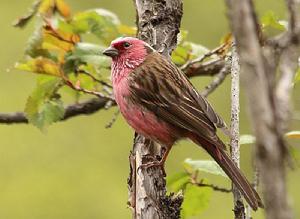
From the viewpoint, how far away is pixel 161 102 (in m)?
4.05

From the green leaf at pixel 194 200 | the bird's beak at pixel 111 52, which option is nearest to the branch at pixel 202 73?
the bird's beak at pixel 111 52

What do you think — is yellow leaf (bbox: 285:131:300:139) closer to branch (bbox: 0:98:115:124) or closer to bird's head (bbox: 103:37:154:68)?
bird's head (bbox: 103:37:154:68)

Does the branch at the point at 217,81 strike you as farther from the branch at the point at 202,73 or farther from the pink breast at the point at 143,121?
the pink breast at the point at 143,121

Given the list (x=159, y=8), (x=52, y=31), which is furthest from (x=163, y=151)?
(x=52, y=31)

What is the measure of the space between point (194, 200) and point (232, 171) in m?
0.42

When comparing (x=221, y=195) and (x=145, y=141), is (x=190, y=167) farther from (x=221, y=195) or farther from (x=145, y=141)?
(x=221, y=195)

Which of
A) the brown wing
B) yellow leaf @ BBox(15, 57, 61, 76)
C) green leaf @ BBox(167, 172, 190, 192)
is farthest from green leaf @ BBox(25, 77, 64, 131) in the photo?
green leaf @ BBox(167, 172, 190, 192)

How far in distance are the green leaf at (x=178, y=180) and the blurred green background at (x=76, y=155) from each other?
354 centimetres

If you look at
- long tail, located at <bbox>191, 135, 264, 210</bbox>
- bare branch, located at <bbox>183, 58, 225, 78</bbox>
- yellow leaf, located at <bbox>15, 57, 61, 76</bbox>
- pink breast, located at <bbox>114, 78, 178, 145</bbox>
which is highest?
bare branch, located at <bbox>183, 58, 225, 78</bbox>

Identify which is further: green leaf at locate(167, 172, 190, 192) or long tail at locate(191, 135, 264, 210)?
green leaf at locate(167, 172, 190, 192)

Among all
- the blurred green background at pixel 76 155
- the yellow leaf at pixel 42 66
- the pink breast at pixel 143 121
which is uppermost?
the blurred green background at pixel 76 155

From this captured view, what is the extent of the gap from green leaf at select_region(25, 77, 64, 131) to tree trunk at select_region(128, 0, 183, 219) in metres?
0.65

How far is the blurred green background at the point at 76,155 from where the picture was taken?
25.9 ft

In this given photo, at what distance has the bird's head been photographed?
4.17m
